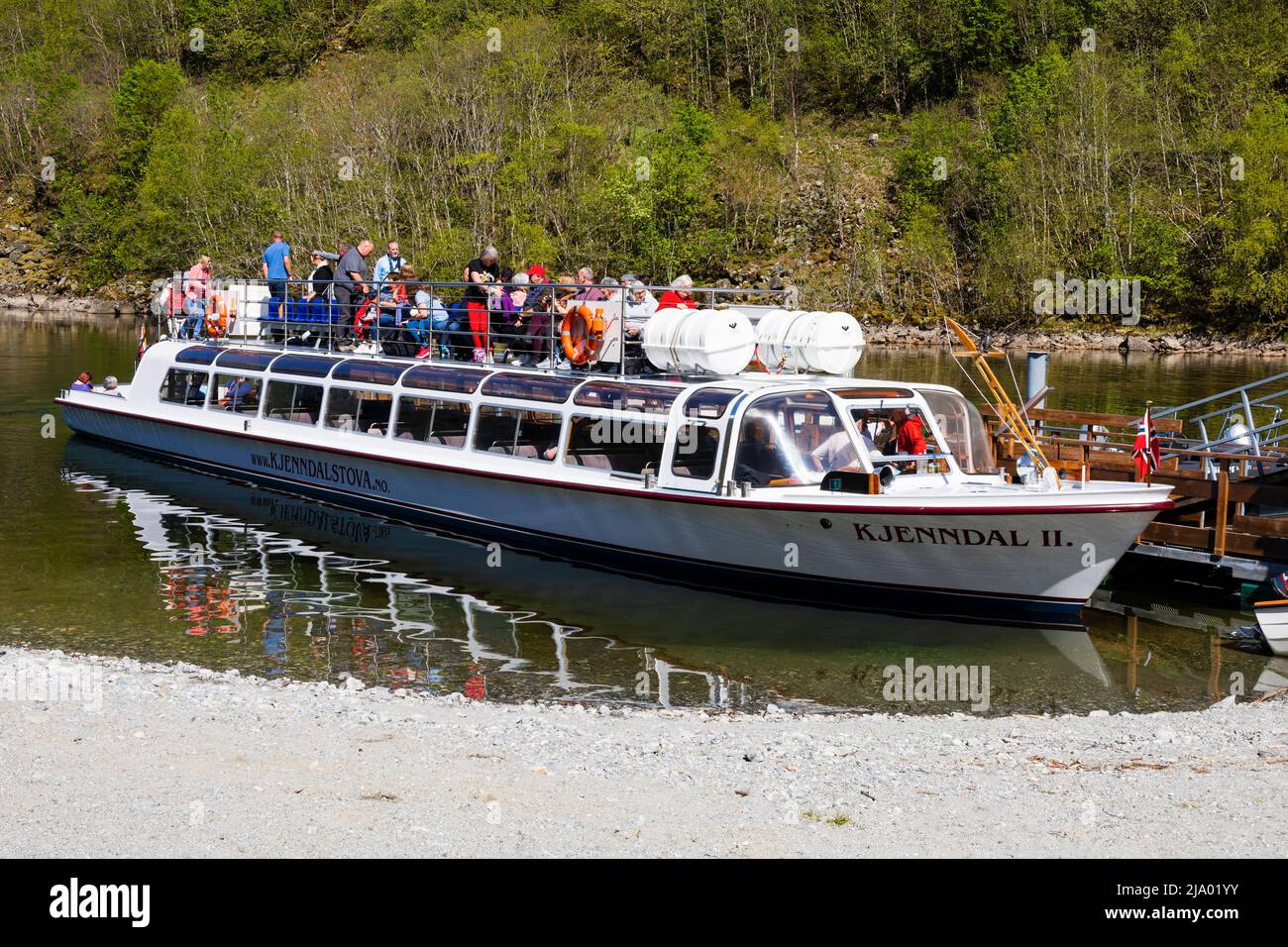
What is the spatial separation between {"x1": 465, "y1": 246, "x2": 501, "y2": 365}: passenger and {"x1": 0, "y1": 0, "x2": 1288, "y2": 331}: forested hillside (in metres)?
55.4

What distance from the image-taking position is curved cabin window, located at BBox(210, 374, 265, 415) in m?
26.4

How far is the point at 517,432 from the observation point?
2052cm

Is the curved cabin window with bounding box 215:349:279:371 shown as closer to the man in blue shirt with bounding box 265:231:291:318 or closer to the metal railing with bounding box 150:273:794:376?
the metal railing with bounding box 150:273:794:376

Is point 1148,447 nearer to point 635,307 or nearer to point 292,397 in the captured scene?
point 635,307

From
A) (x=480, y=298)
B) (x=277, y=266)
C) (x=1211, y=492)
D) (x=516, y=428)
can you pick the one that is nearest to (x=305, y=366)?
(x=277, y=266)

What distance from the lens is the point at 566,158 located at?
275 ft

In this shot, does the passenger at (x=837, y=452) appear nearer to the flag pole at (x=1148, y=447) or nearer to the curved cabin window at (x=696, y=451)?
the curved cabin window at (x=696, y=451)

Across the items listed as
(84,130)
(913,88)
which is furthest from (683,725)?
(84,130)

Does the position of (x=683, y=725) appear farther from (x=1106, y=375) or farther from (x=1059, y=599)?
(x=1106, y=375)

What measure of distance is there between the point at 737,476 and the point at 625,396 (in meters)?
2.57

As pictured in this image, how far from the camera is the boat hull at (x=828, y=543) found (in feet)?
51.7

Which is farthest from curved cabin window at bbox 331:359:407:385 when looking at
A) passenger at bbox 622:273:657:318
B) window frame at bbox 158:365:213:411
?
window frame at bbox 158:365:213:411

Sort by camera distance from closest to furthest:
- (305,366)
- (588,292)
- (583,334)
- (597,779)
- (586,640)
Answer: (597,779)
(586,640)
(583,334)
(588,292)
(305,366)

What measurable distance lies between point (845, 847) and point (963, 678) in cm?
662
